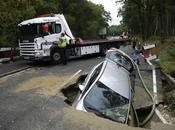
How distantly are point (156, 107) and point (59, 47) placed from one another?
1370 centimetres

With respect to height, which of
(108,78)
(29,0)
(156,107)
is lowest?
(156,107)

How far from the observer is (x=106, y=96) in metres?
10.0

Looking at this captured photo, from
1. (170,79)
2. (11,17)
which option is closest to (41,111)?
(170,79)


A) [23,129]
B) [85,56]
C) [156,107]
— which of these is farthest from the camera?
[85,56]

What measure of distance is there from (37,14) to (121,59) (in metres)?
29.8

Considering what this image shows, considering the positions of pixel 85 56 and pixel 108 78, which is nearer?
pixel 108 78

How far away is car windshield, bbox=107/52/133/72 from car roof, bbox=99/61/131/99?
0.58 meters

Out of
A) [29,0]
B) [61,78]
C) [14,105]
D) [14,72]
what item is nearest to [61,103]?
[14,105]

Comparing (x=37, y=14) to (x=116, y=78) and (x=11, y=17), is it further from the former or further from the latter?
(x=116, y=78)

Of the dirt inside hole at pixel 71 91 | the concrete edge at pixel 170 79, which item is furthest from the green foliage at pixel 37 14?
the concrete edge at pixel 170 79

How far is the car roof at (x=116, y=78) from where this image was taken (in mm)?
10828

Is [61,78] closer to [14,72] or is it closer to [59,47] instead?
[14,72]

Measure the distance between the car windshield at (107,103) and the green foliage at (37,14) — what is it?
18905 mm

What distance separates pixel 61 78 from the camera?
17.4 m
